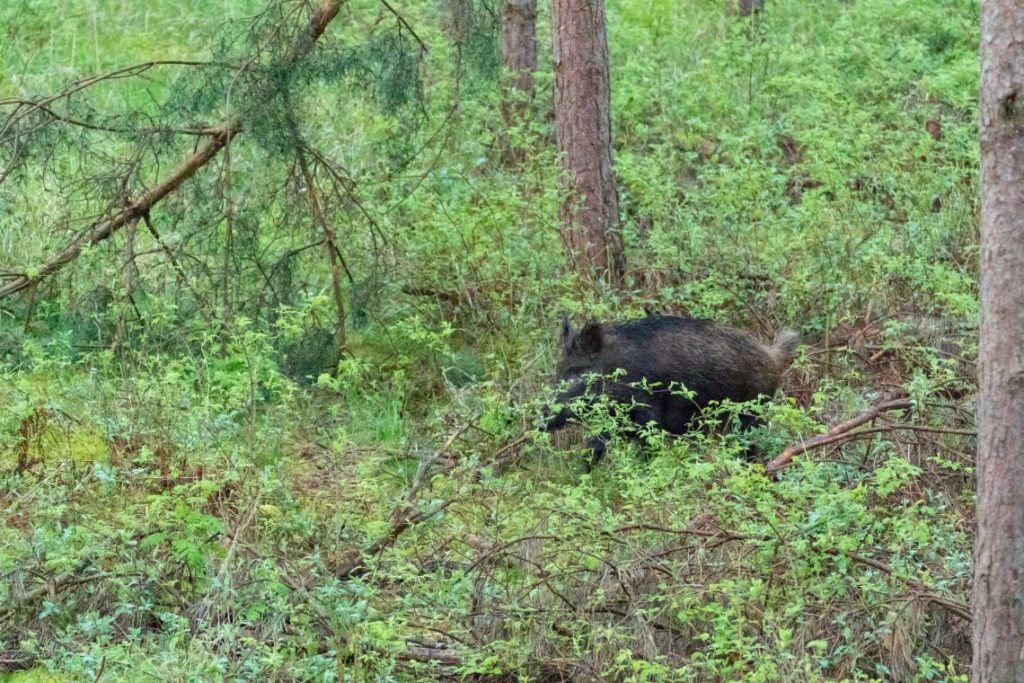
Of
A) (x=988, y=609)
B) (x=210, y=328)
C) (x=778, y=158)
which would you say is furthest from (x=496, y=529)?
(x=778, y=158)

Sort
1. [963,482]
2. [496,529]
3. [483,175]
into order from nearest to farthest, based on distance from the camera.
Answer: [496,529] → [963,482] → [483,175]

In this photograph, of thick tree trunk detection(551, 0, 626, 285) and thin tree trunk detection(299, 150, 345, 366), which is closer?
thin tree trunk detection(299, 150, 345, 366)

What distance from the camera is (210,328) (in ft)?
31.9

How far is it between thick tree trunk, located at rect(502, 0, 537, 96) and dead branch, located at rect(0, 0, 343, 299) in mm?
4010

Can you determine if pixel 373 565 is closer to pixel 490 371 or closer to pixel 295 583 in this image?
pixel 295 583

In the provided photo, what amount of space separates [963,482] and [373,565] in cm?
294

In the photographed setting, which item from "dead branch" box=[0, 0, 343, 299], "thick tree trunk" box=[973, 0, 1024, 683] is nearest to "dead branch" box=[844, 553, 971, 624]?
"thick tree trunk" box=[973, 0, 1024, 683]

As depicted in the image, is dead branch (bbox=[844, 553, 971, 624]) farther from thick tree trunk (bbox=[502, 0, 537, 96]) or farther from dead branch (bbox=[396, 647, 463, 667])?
thick tree trunk (bbox=[502, 0, 537, 96])

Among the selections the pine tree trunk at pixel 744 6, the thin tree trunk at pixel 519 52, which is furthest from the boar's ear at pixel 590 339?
the pine tree trunk at pixel 744 6

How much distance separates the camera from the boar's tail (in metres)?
9.11

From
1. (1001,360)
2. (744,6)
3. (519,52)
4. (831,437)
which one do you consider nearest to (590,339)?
(831,437)

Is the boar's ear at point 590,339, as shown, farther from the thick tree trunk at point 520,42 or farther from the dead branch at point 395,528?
the thick tree trunk at point 520,42

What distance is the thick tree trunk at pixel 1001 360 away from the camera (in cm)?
487

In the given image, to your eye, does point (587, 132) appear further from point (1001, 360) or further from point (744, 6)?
point (1001, 360)
